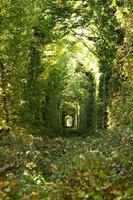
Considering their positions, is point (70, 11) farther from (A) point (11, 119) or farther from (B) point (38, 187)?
(B) point (38, 187)

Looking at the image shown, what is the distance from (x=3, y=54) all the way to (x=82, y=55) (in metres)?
31.4

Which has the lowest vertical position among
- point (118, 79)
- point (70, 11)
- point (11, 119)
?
point (11, 119)

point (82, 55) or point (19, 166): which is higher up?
point (82, 55)

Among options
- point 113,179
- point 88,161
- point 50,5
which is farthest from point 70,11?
point 113,179

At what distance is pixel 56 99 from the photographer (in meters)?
42.8

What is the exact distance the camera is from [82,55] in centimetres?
5553

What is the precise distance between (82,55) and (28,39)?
29.1 meters

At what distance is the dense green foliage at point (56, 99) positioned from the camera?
1068cm

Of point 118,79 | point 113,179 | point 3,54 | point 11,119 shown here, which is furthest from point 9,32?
point 113,179

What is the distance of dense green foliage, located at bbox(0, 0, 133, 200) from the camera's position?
420 inches

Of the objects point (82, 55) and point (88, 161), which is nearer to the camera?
point (88, 161)

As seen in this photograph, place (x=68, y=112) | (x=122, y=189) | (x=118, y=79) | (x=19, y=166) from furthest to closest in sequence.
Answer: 1. (x=68, y=112)
2. (x=118, y=79)
3. (x=19, y=166)
4. (x=122, y=189)

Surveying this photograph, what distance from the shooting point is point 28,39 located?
2673 centimetres

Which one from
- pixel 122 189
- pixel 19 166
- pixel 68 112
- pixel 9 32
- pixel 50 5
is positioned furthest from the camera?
pixel 68 112
